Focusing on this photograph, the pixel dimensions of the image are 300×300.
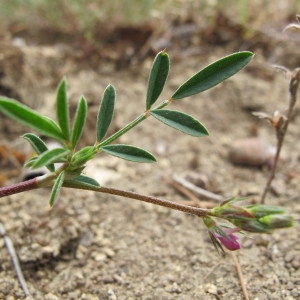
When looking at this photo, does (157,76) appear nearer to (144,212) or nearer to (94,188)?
(94,188)

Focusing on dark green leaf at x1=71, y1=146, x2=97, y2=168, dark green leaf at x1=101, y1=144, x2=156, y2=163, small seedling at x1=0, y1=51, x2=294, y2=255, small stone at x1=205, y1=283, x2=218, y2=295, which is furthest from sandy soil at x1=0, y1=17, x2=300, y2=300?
dark green leaf at x1=71, y1=146, x2=97, y2=168

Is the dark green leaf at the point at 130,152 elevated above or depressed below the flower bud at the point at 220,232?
above

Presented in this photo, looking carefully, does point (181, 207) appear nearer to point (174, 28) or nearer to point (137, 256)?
point (137, 256)

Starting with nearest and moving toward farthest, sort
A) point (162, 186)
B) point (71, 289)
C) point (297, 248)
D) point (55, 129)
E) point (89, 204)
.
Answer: point (55, 129) → point (71, 289) → point (297, 248) → point (89, 204) → point (162, 186)

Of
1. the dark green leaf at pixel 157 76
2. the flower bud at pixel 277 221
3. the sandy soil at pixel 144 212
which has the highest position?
the dark green leaf at pixel 157 76

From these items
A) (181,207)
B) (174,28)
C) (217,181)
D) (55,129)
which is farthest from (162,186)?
(174,28)

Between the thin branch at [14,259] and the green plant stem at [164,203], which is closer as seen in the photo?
the green plant stem at [164,203]

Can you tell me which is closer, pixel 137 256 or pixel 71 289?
pixel 71 289

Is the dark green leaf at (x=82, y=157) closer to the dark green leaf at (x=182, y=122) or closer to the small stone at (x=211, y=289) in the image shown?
the dark green leaf at (x=182, y=122)

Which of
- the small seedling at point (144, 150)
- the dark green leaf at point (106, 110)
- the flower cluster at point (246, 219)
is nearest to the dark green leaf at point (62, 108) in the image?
the small seedling at point (144, 150)
